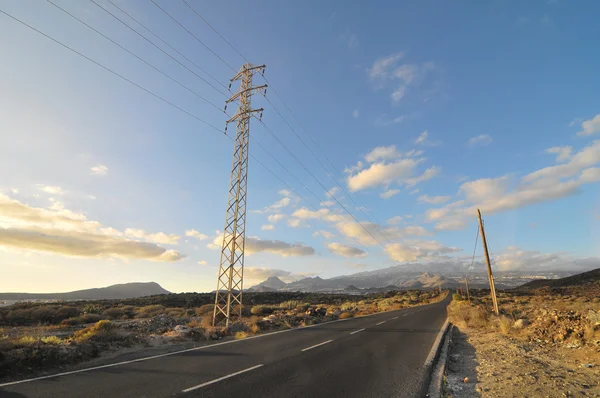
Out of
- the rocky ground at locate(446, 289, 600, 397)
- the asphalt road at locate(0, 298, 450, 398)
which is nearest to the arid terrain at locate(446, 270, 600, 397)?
the rocky ground at locate(446, 289, 600, 397)

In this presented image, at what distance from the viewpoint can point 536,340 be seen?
14086 millimetres

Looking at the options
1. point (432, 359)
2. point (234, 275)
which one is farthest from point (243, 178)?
point (432, 359)

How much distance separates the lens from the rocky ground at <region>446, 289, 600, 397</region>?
24.4ft

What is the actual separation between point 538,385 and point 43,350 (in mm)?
14839

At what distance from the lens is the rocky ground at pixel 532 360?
7.44 meters

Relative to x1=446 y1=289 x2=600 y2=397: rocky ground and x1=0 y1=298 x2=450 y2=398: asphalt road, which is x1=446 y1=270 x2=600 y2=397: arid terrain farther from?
x1=0 y1=298 x2=450 y2=398: asphalt road

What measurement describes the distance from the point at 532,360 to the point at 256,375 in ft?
31.6

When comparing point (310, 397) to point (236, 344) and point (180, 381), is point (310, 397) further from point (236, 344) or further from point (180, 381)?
point (236, 344)

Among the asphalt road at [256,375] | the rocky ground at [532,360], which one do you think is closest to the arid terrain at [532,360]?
the rocky ground at [532,360]

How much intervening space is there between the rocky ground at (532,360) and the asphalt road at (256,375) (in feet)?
4.72

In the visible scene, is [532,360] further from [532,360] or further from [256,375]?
[256,375]

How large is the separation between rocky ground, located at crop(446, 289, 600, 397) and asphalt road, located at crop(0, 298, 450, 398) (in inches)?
56.7

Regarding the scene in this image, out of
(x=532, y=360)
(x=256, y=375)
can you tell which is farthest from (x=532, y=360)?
(x=256, y=375)

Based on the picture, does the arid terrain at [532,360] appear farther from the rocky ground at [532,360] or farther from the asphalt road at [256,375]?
the asphalt road at [256,375]
